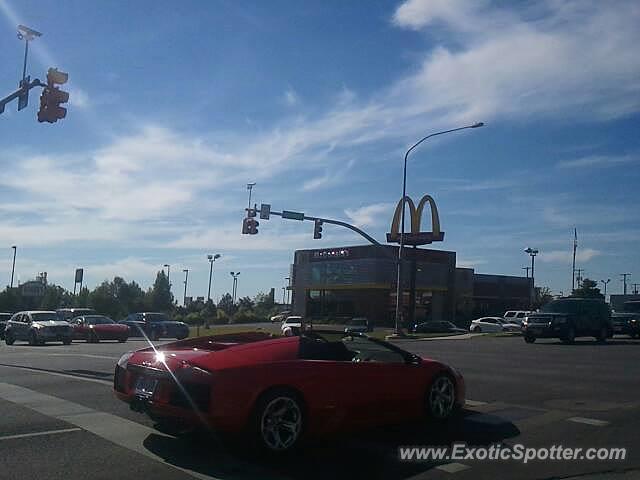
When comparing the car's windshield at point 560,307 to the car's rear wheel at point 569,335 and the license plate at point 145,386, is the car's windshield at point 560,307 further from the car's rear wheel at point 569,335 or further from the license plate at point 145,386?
the license plate at point 145,386

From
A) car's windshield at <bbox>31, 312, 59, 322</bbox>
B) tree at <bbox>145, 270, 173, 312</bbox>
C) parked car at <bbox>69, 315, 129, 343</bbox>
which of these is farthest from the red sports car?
tree at <bbox>145, 270, 173, 312</bbox>

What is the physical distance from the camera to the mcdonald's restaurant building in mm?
67438

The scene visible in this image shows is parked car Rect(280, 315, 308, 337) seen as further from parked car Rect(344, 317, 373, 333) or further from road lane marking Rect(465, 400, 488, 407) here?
road lane marking Rect(465, 400, 488, 407)

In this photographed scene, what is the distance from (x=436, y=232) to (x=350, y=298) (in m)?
18.3

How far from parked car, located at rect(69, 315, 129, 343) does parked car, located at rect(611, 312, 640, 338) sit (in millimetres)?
24073

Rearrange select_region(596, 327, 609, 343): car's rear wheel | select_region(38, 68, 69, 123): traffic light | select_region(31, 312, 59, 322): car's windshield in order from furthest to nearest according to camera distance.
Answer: select_region(31, 312, 59, 322): car's windshield, select_region(596, 327, 609, 343): car's rear wheel, select_region(38, 68, 69, 123): traffic light

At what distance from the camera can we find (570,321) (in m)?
A: 28.5

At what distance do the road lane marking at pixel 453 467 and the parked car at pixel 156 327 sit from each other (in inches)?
1290

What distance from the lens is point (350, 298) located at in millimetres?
71000

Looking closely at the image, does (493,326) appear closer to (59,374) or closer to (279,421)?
(59,374)

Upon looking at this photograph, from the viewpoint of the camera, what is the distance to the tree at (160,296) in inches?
3664

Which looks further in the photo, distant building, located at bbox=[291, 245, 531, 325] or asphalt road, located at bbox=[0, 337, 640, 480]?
distant building, located at bbox=[291, 245, 531, 325]

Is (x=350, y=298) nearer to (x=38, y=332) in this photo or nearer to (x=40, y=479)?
(x=38, y=332)

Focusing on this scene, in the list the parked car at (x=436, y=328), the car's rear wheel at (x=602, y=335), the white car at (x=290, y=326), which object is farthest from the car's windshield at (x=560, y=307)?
the parked car at (x=436, y=328)
